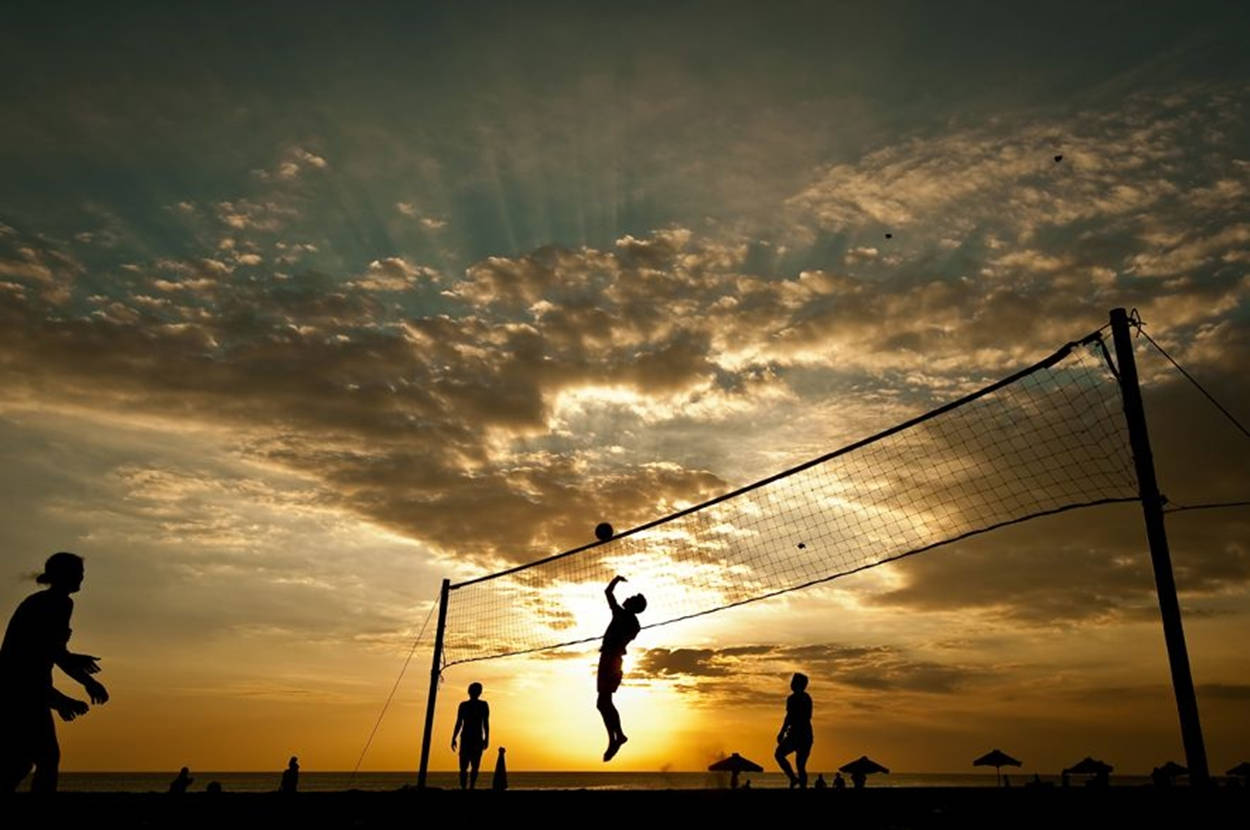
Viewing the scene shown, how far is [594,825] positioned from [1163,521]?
19.1 ft

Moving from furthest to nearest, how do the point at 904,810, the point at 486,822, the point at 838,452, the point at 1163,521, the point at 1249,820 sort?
the point at 838,452 → the point at 1163,521 → the point at 904,810 → the point at 486,822 → the point at 1249,820

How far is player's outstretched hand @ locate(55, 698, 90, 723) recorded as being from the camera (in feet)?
A: 19.2

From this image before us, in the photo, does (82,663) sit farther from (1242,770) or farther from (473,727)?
(1242,770)

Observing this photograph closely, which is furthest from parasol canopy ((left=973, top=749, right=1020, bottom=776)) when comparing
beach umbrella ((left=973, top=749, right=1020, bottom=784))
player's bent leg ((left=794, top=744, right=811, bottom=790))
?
player's bent leg ((left=794, top=744, right=811, bottom=790))

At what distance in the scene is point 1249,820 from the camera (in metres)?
5.25

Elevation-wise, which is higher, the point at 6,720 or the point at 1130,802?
the point at 6,720

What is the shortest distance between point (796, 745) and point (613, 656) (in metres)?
3.34

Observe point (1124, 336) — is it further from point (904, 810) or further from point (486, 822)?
point (486, 822)

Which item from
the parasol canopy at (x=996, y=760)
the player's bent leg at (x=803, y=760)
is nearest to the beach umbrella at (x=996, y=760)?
the parasol canopy at (x=996, y=760)

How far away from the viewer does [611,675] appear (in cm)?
1057

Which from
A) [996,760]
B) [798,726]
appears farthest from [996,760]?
[798,726]

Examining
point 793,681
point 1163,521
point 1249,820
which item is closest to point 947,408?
point 1163,521

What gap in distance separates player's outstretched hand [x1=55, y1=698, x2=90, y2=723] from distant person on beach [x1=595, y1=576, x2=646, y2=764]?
569cm

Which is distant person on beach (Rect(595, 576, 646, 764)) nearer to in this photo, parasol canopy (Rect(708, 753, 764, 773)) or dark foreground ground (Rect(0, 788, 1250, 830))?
dark foreground ground (Rect(0, 788, 1250, 830))
